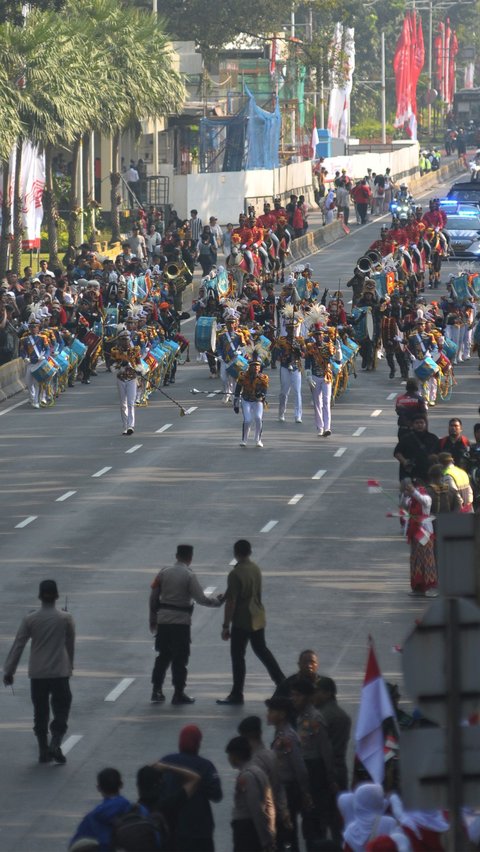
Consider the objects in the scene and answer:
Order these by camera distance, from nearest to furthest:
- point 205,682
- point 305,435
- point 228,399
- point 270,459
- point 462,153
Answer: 1. point 205,682
2. point 270,459
3. point 305,435
4. point 228,399
5. point 462,153

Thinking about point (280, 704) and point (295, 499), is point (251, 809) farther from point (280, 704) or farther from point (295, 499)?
point (295, 499)

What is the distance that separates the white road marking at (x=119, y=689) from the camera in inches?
708

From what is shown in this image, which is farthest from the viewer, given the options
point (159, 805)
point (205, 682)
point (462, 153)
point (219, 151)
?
point (462, 153)

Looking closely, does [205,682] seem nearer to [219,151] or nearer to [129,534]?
[129,534]

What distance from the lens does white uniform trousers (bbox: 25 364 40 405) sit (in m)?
35.9

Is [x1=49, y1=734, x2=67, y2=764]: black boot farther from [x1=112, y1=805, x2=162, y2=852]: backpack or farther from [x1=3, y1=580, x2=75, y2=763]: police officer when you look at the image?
[x1=112, y1=805, x2=162, y2=852]: backpack

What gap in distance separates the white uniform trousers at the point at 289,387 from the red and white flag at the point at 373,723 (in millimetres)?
21067

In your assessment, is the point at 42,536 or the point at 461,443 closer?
the point at 461,443

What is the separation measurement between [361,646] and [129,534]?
607cm

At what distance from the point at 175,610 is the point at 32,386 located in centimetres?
1908

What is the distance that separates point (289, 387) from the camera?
33500 millimetres

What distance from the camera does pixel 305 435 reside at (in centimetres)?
3303

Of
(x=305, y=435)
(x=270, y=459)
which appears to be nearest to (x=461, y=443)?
(x=270, y=459)

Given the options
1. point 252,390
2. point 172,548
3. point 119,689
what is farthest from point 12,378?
point 119,689
